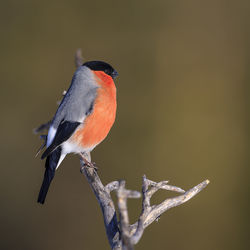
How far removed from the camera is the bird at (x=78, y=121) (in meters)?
1.42

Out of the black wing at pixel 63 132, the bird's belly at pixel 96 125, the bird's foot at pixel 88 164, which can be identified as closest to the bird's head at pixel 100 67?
the bird's belly at pixel 96 125

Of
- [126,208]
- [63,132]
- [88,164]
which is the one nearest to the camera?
[126,208]

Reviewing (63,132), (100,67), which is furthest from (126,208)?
(100,67)

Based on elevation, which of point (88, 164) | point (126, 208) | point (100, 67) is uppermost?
point (100, 67)

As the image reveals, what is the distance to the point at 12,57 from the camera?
2400 millimetres

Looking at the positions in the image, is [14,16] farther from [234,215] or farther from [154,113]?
[234,215]

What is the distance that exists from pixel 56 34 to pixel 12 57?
315 mm

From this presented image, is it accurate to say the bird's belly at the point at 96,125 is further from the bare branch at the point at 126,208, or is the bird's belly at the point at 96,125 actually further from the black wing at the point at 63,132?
the bare branch at the point at 126,208

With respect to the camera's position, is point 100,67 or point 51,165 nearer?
point 51,165

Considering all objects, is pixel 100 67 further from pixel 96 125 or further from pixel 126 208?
pixel 126 208

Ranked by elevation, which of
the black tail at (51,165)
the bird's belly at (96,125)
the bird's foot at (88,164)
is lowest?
the bird's foot at (88,164)

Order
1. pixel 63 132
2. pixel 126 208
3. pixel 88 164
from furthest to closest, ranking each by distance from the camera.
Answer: pixel 88 164, pixel 63 132, pixel 126 208

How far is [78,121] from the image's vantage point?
4.71 feet

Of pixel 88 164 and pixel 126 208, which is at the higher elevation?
pixel 126 208
